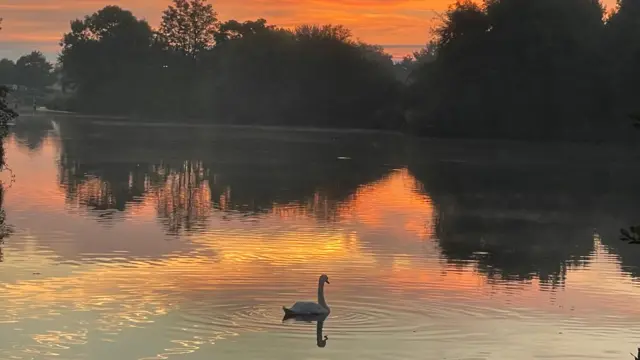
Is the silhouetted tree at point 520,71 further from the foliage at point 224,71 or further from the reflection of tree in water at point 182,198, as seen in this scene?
the reflection of tree in water at point 182,198

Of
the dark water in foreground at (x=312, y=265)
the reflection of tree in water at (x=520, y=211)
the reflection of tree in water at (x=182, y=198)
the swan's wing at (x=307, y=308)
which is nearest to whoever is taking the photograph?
the dark water in foreground at (x=312, y=265)

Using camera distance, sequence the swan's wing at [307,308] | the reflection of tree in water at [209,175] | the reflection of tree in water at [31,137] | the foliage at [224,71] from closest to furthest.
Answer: the swan's wing at [307,308] < the reflection of tree in water at [209,175] < the reflection of tree in water at [31,137] < the foliage at [224,71]

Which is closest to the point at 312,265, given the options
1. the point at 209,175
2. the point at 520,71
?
the point at 209,175

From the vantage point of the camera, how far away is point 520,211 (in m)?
25.8

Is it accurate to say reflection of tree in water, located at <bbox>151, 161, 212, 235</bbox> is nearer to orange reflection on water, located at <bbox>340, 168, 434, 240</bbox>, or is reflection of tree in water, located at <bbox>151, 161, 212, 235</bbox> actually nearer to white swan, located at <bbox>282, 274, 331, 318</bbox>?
orange reflection on water, located at <bbox>340, 168, 434, 240</bbox>

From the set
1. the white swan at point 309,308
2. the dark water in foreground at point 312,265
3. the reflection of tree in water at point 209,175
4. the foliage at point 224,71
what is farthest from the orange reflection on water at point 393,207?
the foliage at point 224,71

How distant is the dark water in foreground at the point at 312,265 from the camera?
38.8 ft

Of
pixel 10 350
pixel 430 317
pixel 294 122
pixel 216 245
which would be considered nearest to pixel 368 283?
pixel 430 317

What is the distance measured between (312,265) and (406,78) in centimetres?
6352

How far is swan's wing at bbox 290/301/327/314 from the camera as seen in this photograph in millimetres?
12539

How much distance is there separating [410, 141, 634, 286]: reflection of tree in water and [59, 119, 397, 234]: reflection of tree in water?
2786 mm

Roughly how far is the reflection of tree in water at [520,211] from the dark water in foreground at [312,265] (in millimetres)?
71

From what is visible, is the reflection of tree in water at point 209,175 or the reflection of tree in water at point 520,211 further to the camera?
the reflection of tree in water at point 209,175

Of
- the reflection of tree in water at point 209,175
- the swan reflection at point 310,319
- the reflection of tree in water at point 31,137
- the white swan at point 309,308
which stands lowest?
the swan reflection at point 310,319
